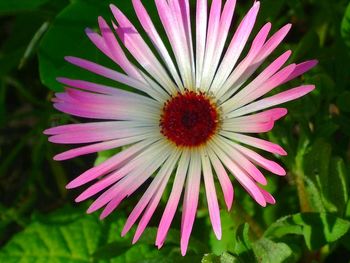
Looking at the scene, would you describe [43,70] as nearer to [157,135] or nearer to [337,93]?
[157,135]

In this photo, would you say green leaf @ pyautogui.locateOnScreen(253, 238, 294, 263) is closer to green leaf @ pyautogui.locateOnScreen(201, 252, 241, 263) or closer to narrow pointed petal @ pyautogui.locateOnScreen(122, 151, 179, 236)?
green leaf @ pyautogui.locateOnScreen(201, 252, 241, 263)

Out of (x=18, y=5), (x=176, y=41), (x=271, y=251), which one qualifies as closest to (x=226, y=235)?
(x=271, y=251)

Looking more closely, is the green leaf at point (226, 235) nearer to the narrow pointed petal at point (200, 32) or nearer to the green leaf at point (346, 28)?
the narrow pointed petal at point (200, 32)

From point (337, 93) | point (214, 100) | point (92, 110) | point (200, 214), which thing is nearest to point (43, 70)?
point (92, 110)

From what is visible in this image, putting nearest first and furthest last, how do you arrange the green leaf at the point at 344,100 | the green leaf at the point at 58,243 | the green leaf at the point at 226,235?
the green leaf at the point at 344,100 → the green leaf at the point at 226,235 → the green leaf at the point at 58,243

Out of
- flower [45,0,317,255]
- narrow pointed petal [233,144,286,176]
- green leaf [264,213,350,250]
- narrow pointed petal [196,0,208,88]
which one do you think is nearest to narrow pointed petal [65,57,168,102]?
flower [45,0,317,255]

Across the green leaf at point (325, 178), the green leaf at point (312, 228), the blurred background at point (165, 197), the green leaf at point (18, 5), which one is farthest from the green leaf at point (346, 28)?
the green leaf at point (18, 5)
